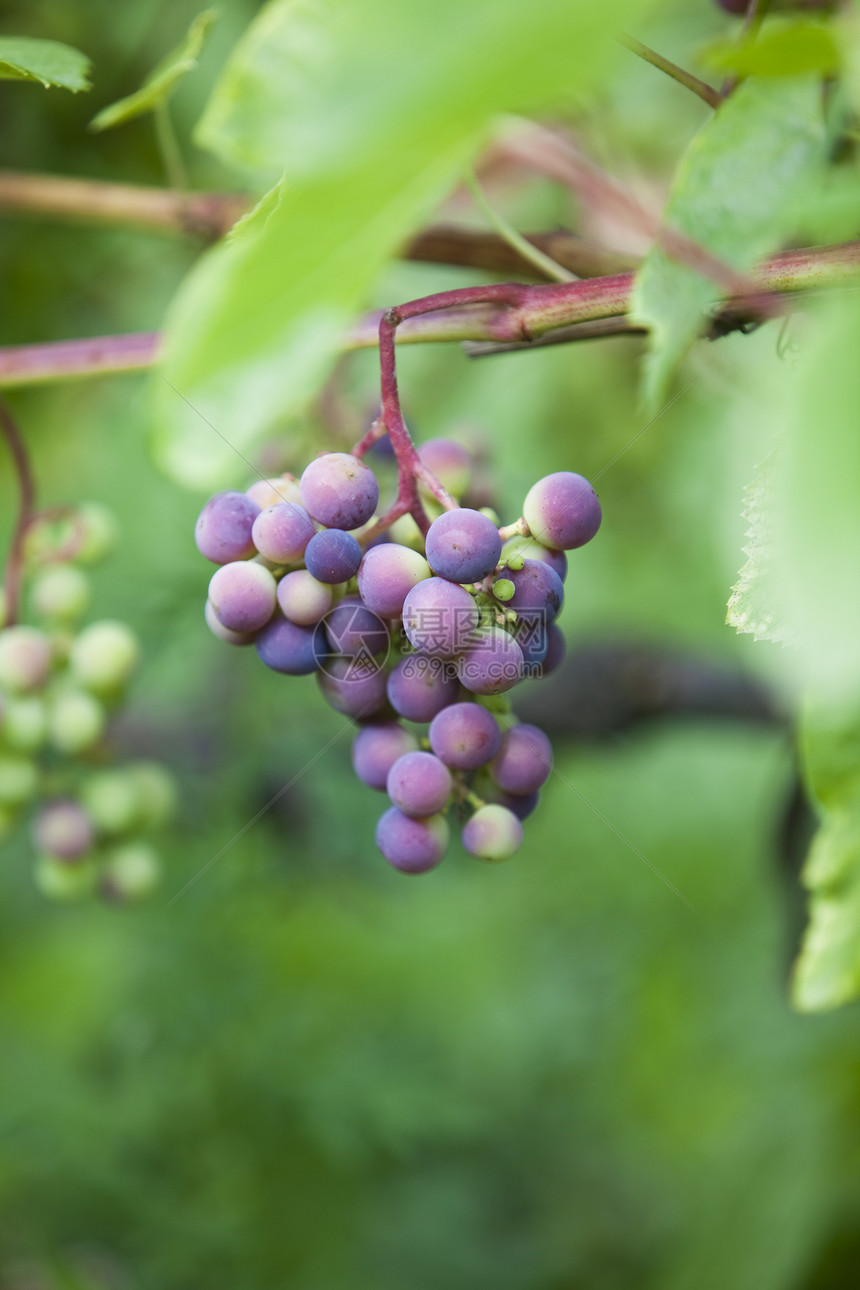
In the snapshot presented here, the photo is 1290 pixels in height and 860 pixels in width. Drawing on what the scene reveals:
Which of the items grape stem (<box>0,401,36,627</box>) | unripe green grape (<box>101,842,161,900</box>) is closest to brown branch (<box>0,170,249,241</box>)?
grape stem (<box>0,401,36,627</box>)

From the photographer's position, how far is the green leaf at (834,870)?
0.41 m

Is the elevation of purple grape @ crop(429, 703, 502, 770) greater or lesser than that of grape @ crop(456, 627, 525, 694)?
lesser

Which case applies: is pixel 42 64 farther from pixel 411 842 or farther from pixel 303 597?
pixel 411 842

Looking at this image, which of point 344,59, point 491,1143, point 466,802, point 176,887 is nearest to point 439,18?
point 344,59

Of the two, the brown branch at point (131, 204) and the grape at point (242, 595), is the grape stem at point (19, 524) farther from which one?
the grape at point (242, 595)

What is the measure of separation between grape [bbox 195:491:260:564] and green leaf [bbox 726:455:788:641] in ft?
0.73

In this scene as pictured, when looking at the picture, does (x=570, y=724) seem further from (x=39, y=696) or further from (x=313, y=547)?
(x=313, y=547)

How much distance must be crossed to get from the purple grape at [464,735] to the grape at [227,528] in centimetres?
12

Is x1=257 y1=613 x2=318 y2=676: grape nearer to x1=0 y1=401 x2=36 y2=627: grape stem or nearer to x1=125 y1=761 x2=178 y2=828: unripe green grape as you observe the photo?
x1=0 y1=401 x2=36 y2=627: grape stem

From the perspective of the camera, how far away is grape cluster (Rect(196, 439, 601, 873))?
1.43ft

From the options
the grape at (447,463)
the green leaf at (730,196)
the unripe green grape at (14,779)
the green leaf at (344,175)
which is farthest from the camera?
the unripe green grape at (14,779)

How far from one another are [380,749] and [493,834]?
70 millimetres

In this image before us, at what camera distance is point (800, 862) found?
92cm

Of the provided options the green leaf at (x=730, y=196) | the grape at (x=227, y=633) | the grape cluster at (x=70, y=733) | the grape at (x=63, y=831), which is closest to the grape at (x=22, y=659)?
the grape cluster at (x=70, y=733)
